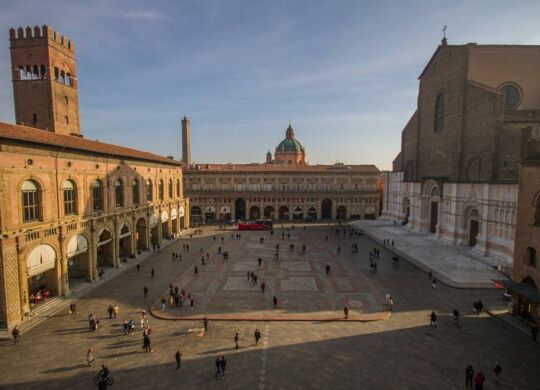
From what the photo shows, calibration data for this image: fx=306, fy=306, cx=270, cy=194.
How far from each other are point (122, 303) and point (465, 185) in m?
39.3

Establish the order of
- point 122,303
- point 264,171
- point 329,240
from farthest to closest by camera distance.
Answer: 1. point 264,171
2. point 329,240
3. point 122,303

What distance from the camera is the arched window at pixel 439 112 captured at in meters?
45.2

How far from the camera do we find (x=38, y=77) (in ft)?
120

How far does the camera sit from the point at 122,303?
75.3 ft

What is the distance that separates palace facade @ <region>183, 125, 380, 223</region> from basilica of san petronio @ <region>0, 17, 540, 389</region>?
39.4ft

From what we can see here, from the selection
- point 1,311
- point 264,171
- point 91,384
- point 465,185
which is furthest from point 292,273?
point 264,171

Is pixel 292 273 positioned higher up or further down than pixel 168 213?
further down

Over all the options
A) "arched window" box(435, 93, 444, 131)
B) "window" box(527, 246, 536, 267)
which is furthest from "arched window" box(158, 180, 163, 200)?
"arched window" box(435, 93, 444, 131)

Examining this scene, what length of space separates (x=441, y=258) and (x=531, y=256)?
42.3 ft

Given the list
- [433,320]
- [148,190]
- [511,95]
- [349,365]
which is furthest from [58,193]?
[511,95]

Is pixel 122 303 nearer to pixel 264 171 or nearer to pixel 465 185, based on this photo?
pixel 465 185

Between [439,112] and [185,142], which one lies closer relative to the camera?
[439,112]

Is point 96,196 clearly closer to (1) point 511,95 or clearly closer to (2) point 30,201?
(2) point 30,201

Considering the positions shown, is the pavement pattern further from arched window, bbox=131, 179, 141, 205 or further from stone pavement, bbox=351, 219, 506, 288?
arched window, bbox=131, 179, 141, 205
